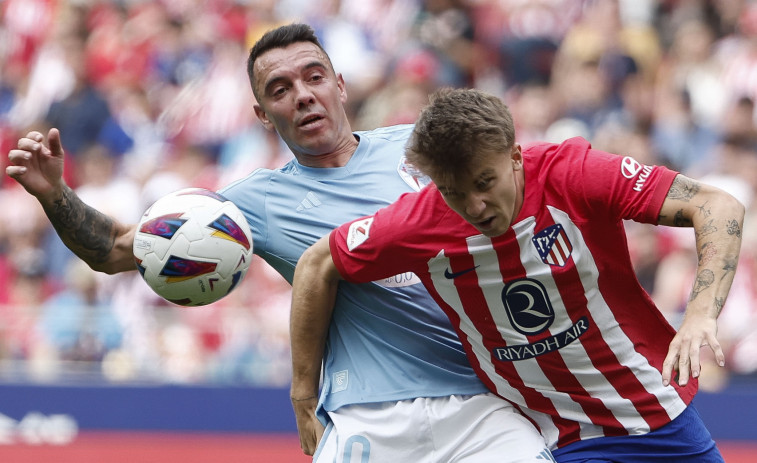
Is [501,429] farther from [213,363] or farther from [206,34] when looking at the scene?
[206,34]

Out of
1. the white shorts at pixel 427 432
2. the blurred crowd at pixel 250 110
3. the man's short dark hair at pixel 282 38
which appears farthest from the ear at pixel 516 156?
the blurred crowd at pixel 250 110

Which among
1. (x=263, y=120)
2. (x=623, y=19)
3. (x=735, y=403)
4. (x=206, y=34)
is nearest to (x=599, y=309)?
(x=263, y=120)

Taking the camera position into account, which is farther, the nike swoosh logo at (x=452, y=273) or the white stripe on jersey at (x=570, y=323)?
the nike swoosh logo at (x=452, y=273)

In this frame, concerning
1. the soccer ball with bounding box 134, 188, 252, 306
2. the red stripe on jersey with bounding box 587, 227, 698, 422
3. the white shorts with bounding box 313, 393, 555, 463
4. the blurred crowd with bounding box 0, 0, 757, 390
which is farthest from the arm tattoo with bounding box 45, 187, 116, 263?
the blurred crowd with bounding box 0, 0, 757, 390

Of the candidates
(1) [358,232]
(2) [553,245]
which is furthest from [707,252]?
(1) [358,232]

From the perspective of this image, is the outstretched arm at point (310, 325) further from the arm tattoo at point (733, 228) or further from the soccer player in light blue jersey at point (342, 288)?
the arm tattoo at point (733, 228)

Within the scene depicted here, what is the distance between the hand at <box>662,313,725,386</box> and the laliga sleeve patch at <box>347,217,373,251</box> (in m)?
1.16

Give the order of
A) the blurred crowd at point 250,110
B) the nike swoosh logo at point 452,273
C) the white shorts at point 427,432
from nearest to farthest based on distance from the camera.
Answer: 1. the nike swoosh logo at point 452,273
2. the white shorts at point 427,432
3. the blurred crowd at point 250,110

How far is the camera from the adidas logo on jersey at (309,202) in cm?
481

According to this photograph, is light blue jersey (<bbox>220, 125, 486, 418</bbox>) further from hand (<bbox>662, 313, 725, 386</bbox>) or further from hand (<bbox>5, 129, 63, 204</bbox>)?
hand (<bbox>662, 313, 725, 386</bbox>)

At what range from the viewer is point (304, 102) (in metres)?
4.88

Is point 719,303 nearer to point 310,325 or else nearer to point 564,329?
point 564,329

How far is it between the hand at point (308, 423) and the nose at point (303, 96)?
123cm

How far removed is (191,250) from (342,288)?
602 millimetres
